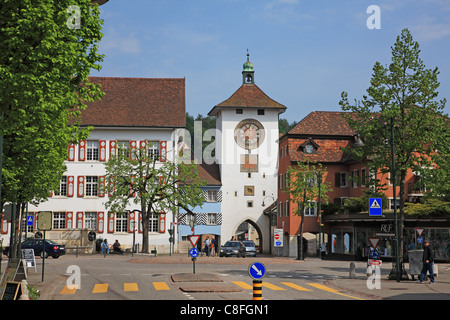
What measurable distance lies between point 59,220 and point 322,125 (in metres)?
29.3

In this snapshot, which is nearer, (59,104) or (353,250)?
(59,104)

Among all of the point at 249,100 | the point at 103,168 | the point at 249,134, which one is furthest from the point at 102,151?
the point at 249,100

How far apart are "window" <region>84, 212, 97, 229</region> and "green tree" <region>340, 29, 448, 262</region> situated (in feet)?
131

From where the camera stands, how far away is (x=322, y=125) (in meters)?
67.1

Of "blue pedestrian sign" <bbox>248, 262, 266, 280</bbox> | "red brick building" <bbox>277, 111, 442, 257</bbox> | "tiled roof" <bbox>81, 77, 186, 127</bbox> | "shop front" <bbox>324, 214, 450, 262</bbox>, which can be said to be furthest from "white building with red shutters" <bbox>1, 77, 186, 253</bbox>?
"blue pedestrian sign" <bbox>248, 262, 266, 280</bbox>

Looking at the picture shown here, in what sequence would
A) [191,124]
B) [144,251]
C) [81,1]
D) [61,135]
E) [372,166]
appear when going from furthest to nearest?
[191,124] → [144,251] → [372,166] → [61,135] → [81,1]

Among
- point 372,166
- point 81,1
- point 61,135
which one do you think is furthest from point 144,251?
point 81,1

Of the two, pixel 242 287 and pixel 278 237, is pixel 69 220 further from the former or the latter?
pixel 242 287

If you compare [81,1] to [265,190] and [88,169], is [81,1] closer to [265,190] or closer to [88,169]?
[88,169]

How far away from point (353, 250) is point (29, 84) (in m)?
42.3

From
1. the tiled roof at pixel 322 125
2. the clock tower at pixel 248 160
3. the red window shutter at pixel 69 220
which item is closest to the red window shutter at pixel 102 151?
the red window shutter at pixel 69 220

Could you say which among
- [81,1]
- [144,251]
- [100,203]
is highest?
[81,1]

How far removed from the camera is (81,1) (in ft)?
65.4

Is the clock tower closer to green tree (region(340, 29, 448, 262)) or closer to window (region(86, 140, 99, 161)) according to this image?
window (region(86, 140, 99, 161))
